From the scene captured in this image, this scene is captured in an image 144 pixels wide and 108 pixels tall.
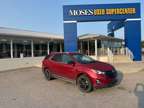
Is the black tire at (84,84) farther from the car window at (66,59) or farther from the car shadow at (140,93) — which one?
the car shadow at (140,93)

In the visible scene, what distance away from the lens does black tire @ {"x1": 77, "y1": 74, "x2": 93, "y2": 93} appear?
958 cm

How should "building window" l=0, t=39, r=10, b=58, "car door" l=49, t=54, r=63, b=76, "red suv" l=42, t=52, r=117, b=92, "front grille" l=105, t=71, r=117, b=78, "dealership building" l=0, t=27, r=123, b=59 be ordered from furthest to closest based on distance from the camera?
"dealership building" l=0, t=27, r=123, b=59 < "building window" l=0, t=39, r=10, b=58 < "car door" l=49, t=54, r=63, b=76 < "front grille" l=105, t=71, r=117, b=78 < "red suv" l=42, t=52, r=117, b=92

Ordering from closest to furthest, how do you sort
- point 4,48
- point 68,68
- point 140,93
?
point 140,93 < point 68,68 < point 4,48

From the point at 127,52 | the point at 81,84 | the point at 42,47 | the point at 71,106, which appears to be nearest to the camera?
the point at 71,106

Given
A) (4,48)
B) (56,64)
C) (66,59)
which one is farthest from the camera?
(4,48)

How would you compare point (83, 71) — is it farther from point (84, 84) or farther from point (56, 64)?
point (56, 64)

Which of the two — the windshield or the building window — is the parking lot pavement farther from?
the building window

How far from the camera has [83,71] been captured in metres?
9.84

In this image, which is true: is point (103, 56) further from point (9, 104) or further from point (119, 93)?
point (9, 104)

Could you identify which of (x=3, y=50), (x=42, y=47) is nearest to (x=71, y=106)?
(x=3, y=50)

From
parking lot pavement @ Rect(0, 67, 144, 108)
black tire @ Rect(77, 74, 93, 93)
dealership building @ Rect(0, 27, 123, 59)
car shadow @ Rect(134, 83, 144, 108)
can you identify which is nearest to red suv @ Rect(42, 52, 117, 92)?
black tire @ Rect(77, 74, 93, 93)

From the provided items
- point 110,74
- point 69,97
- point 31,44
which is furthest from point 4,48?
point 69,97

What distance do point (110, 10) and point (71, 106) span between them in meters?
19.1

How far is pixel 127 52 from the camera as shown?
1041 inches
